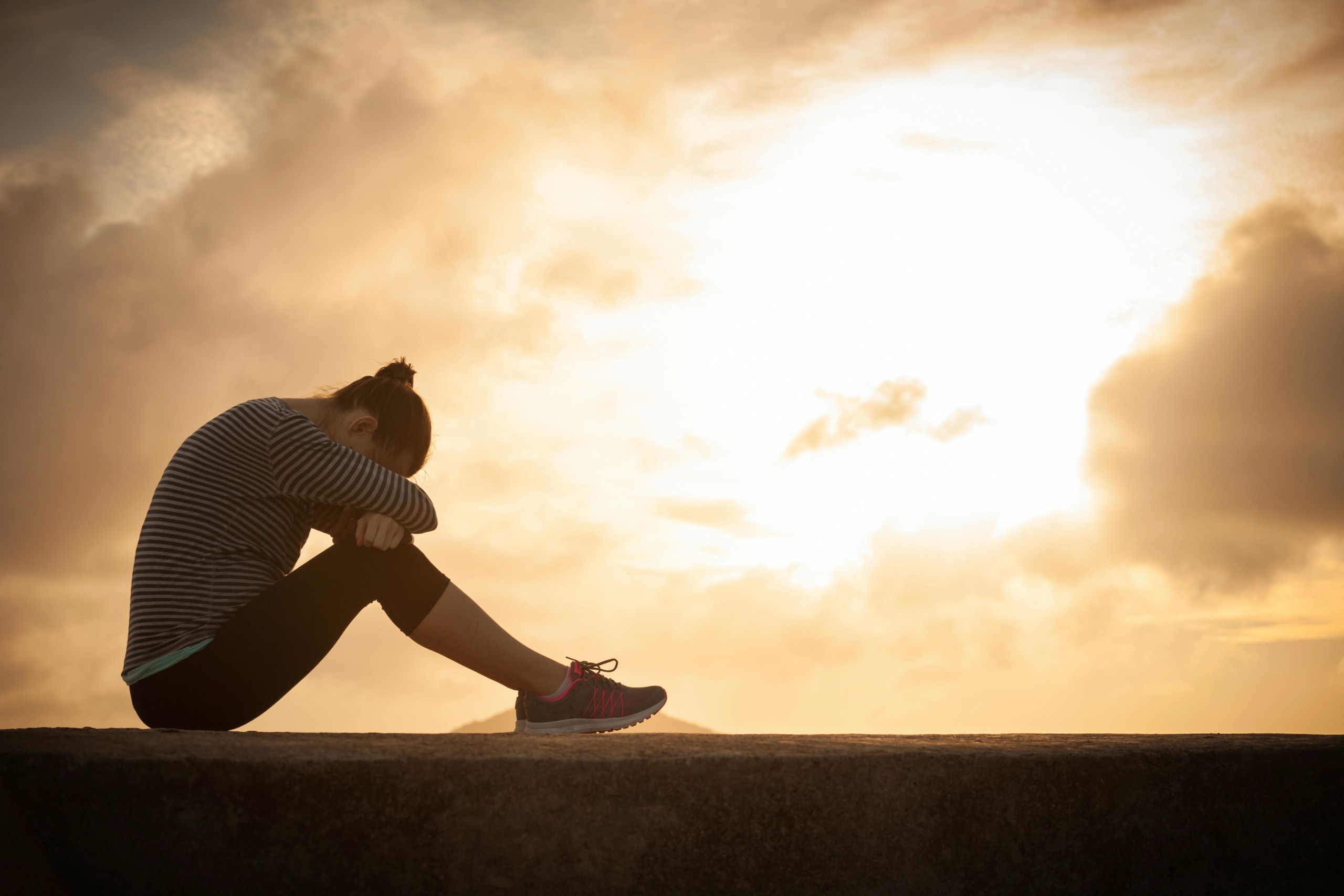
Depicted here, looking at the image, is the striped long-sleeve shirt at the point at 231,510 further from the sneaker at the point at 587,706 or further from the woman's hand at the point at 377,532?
the sneaker at the point at 587,706

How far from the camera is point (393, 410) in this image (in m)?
3.00

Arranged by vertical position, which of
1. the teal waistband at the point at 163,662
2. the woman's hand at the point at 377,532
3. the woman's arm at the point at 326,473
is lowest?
the teal waistband at the point at 163,662

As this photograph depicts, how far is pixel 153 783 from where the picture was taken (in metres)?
1.57

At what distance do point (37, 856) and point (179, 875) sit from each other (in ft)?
0.84

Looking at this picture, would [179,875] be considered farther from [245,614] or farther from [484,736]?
[245,614]

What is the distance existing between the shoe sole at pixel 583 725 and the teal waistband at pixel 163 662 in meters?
1.17

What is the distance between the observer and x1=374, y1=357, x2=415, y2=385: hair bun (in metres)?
3.21

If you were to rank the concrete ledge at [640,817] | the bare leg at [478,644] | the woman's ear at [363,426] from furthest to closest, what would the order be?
1. the woman's ear at [363,426]
2. the bare leg at [478,644]
3. the concrete ledge at [640,817]

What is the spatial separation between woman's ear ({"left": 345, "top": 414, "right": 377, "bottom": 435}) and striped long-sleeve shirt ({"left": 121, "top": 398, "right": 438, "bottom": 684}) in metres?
0.23

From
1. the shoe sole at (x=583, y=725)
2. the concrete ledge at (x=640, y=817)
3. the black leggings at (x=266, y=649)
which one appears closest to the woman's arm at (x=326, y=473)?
the black leggings at (x=266, y=649)

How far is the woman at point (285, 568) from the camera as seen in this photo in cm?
243

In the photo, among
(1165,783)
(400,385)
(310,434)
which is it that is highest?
(400,385)

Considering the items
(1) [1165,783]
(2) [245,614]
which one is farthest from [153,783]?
(1) [1165,783]

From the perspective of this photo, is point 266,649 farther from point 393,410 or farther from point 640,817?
point 640,817
